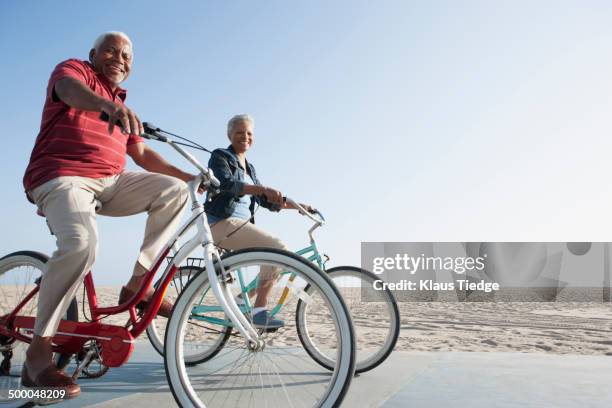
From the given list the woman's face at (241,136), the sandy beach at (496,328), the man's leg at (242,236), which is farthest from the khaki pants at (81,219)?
the woman's face at (241,136)

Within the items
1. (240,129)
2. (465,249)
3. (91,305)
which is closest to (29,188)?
(91,305)

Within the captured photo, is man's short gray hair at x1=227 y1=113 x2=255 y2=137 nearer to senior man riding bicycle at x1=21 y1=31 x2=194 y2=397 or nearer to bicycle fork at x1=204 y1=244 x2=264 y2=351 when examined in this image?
senior man riding bicycle at x1=21 y1=31 x2=194 y2=397

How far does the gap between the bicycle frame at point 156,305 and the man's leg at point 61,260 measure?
140 mm

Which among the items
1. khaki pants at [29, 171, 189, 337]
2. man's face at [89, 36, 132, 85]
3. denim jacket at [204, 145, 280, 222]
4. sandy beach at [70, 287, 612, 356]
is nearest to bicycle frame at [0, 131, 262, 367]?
khaki pants at [29, 171, 189, 337]

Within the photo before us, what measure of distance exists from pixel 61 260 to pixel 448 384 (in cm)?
239

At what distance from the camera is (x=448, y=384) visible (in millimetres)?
3283

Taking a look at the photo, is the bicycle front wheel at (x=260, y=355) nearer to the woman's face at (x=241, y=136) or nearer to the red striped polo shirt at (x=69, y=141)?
the red striped polo shirt at (x=69, y=141)

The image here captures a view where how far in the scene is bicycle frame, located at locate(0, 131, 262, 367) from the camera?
2.10 metres

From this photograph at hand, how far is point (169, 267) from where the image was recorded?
227 centimetres

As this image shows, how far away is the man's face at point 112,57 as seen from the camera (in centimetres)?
259

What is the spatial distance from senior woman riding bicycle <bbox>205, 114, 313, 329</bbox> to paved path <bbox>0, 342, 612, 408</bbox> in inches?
30.0

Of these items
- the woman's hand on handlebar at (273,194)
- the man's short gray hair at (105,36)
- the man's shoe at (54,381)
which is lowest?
the man's shoe at (54,381)

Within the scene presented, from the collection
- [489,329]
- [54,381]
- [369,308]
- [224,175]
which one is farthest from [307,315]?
[489,329]

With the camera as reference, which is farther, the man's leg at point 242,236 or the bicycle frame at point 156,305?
the man's leg at point 242,236
